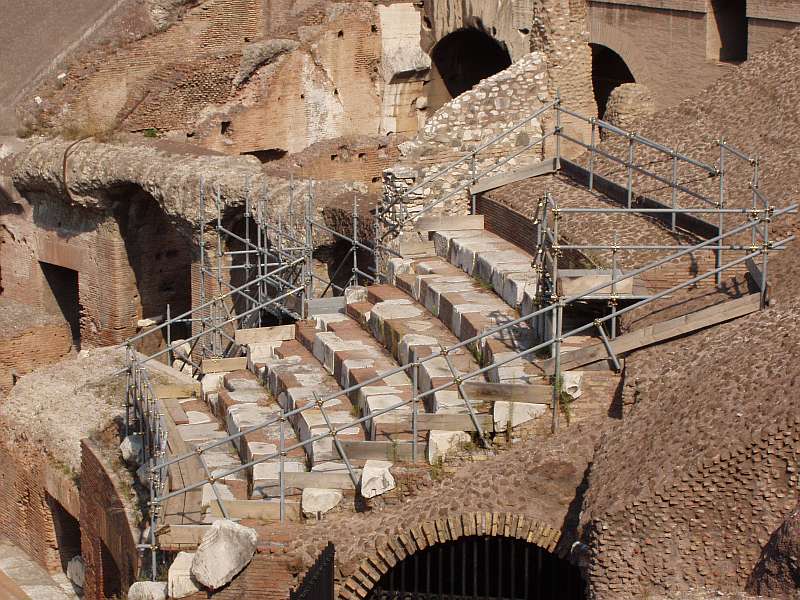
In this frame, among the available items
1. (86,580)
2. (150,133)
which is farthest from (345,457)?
(150,133)

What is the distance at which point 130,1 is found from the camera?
22.6 m

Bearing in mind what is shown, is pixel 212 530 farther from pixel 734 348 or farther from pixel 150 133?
pixel 150 133

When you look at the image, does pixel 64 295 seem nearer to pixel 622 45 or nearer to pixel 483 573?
pixel 622 45

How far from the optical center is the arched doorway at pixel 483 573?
10.4 meters

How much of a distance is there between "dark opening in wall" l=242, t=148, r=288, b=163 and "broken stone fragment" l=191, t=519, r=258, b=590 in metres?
13.7

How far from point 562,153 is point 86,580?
6.42 m

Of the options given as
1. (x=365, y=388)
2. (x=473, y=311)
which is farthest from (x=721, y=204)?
(x=365, y=388)

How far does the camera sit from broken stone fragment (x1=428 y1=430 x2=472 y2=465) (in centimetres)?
1059

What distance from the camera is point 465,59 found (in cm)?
2422

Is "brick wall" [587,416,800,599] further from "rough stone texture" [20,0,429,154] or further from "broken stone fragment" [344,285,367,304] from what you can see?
"rough stone texture" [20,0,429,154]

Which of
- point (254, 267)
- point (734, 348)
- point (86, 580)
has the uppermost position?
point (734, 348)

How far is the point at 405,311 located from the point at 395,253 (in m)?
1.77

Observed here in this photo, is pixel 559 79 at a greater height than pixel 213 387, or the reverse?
pixel 559 79

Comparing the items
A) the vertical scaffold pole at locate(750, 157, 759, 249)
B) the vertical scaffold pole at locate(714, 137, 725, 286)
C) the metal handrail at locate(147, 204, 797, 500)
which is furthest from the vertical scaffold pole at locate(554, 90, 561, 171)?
the metal handrail at locate(147, 204, 797, 500)
